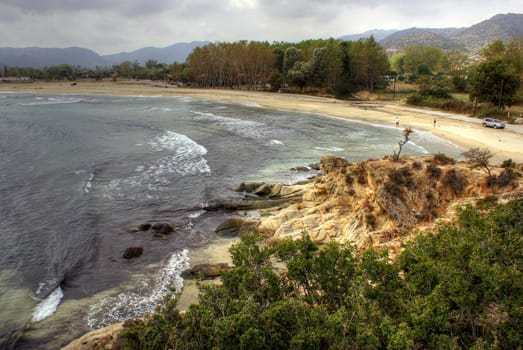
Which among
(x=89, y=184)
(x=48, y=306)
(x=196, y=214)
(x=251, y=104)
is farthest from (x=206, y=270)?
(x=251, y=104)

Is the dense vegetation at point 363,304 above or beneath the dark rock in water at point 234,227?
above

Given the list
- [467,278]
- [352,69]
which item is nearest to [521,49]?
[352,69]

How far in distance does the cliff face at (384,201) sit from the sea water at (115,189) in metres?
7.01

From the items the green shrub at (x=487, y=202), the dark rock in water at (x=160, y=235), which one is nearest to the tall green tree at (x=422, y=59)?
the green shrub at (x=487, y=202)

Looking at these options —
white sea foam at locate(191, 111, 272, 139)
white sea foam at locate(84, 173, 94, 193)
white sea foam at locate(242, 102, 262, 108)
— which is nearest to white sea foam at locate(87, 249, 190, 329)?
white sea foam at locate(84, 173, 94, 193)

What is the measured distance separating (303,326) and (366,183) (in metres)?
13.3

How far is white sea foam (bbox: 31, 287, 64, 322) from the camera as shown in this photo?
49.6ft

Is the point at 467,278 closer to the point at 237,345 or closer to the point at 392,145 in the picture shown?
the point at 237,345

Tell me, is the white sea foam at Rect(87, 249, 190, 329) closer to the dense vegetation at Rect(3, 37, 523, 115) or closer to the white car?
the white car

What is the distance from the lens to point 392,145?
45000 millimetres

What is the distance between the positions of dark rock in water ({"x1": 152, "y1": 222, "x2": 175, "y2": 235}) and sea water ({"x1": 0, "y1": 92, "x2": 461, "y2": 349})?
67 cm

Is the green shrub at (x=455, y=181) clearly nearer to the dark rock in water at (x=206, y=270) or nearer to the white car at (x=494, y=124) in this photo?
the dark rock in water at (x=206, y=270)

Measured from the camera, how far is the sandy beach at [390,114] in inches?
1703

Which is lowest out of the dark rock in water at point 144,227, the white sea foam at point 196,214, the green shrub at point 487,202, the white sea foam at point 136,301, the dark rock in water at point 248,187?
the white sea foam at point 136,301
